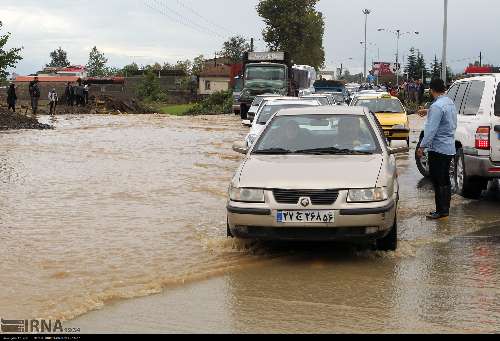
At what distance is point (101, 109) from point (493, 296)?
4697cm

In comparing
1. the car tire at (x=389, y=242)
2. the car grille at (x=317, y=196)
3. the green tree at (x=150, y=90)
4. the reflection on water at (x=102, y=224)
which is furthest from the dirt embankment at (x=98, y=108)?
the green tree at (x=150, y=90)

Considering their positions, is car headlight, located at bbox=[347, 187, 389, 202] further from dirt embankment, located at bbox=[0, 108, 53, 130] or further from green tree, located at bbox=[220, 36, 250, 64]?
green tree, located at bbox=[220, 36, 250, 64]

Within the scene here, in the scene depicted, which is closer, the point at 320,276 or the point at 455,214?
the point at 320,276

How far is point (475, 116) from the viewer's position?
11.2 metres

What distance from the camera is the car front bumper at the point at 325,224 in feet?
24.2

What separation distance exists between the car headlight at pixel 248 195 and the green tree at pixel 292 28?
85.5 meters

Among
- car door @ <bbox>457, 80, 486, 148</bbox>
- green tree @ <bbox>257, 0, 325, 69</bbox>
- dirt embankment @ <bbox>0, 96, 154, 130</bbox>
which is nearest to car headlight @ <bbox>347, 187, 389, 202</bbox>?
car door @ <bbox>457, 80, 486, 148</bbox>

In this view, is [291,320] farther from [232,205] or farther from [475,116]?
[475,116]

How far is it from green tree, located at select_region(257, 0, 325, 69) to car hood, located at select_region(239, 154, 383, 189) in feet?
278

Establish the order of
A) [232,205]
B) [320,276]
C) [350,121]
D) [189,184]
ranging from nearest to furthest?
[320,276] < [232,205] < [350,121] < [189,184]

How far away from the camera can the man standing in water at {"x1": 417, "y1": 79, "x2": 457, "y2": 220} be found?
32.0ft

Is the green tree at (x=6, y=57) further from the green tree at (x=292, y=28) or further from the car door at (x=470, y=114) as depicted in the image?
the green tree at (x=292, y=28)

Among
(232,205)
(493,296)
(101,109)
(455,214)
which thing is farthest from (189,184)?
(101,109)

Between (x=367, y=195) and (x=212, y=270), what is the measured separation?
1.64m
